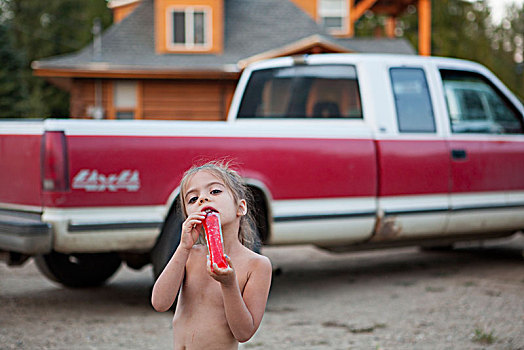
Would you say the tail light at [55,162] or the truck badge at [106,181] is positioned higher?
the tail light at [55,162]

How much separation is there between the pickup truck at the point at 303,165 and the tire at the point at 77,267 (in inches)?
0.6

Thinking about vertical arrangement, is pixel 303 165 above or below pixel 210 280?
below

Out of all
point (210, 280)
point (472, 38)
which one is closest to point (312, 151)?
point (210, 280)

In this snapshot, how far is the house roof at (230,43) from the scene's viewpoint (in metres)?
17.9

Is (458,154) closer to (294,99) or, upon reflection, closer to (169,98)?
(294,99)

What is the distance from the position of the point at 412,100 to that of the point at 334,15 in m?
16.6

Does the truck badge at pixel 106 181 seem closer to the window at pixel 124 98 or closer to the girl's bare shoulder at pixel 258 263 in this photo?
the girl's bare shoulder at pixel 258 263

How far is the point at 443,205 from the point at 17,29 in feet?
125

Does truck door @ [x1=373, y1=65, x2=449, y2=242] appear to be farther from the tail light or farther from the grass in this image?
the tail light

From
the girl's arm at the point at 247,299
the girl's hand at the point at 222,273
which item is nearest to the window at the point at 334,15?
the girl's arm at the point at 247,299

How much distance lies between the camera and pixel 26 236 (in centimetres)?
423

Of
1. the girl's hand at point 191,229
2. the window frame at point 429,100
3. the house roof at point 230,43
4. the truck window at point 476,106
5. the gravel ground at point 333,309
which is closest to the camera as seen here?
the girl's hand at point 191,229

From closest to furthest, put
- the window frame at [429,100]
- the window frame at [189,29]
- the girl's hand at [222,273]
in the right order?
the girl's hand at [222,273] < the window frame at [429,100] < the window frame at [189,29]

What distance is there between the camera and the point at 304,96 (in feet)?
19.0
